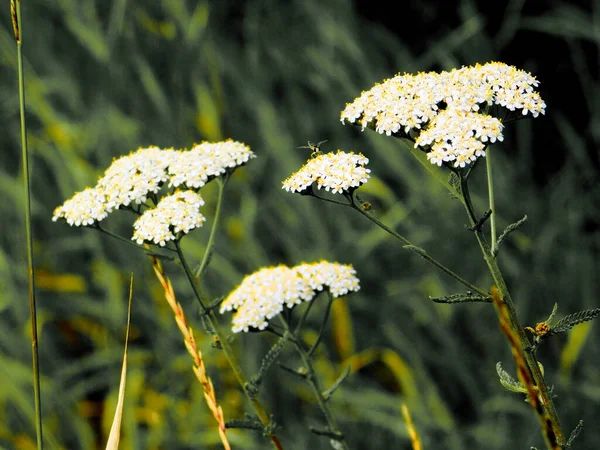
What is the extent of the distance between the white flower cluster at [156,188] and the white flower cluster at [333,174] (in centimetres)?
26

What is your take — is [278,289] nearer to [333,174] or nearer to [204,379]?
[333,174]

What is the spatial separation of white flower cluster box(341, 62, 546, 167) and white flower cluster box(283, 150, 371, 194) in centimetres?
9

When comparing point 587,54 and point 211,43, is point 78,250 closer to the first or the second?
point 211,43

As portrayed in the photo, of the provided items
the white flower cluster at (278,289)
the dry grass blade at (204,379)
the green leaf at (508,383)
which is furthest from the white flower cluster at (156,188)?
the green leaf at (508,383)

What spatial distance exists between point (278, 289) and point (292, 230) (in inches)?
82.1

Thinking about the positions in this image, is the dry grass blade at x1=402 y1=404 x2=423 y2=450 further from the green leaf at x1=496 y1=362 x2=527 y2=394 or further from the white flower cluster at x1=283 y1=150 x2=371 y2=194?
the white flower cluster at x1=283 y1=150 x2=371 y2=194

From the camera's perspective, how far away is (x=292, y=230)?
12.7 ft

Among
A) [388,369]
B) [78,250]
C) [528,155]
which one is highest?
[78,250]

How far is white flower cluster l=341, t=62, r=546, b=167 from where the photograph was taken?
144 cm

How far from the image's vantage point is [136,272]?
12.4 ft

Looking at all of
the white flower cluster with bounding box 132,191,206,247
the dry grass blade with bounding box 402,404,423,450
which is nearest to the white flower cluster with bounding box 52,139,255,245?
the white flower cluster with bounding box 132,191,206,247

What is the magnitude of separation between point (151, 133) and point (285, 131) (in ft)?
2.40

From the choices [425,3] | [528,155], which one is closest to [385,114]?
[528,155]

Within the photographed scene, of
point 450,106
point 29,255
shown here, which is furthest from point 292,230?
point 29,255
